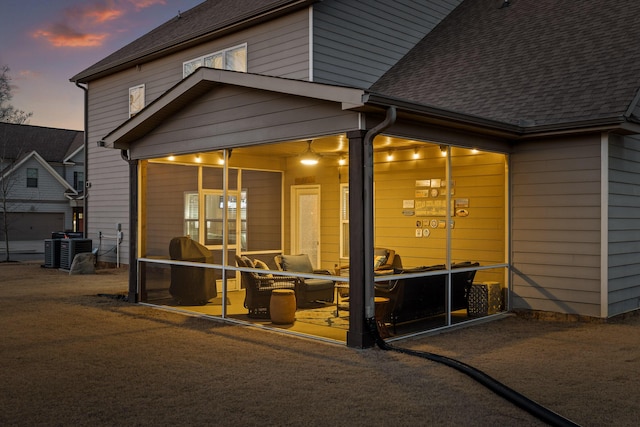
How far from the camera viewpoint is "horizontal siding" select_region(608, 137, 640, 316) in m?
8.41

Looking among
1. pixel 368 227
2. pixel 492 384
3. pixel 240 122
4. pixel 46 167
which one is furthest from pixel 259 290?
pixel 46 167

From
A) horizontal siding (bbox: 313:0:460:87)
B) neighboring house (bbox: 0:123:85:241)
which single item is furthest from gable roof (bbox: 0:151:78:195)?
horizontal siding (bbox: 313:0:460:87)

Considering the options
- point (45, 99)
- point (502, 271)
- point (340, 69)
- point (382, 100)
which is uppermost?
point (45, 99)

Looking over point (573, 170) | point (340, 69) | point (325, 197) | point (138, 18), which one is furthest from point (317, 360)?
point (138, 18)

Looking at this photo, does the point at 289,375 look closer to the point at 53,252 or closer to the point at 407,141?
the point at 407,141

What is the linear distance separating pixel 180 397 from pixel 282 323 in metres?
3.32

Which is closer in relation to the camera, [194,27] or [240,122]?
[240,122]

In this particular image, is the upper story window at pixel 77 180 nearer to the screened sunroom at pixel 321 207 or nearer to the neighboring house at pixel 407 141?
the neighboring house at pixel 407 141

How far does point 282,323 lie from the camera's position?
823 centimetres

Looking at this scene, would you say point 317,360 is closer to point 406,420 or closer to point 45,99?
point 406,420

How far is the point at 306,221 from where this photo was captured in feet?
40.6

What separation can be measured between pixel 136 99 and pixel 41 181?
59.6 ft

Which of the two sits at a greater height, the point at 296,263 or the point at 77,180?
the point at 77,180

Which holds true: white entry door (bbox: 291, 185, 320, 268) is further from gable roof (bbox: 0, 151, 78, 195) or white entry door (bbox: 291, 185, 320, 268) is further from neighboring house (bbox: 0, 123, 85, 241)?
gable roof (bbox: 0, 151, 78, 195)
